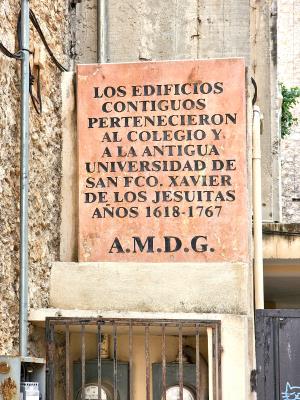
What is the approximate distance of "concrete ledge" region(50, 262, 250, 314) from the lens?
313 inches

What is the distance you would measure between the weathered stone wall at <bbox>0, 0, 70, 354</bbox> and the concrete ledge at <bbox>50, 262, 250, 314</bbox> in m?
0.29

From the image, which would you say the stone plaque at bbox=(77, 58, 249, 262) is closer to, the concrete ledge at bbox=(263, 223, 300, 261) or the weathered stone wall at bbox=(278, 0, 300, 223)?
the concrete ledge at bbox=(263, 223, 300, 261)

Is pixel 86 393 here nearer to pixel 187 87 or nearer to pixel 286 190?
pixel 187 87

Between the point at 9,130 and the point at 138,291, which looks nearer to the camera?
the point at 9,130

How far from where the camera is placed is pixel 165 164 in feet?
26.8

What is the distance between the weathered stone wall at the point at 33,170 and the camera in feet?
23.4

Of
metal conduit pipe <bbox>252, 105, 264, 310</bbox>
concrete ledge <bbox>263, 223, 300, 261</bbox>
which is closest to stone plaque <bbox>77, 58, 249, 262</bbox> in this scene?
metal conduit pipe <bbox>252, 105, 264, 310</bbox>

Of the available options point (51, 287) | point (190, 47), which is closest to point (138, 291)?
point (51, 287)

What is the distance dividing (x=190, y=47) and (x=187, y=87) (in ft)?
5.03

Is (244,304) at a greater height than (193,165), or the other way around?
(193,165)

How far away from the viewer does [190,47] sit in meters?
9.70

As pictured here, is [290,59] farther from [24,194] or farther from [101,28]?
[24,194]

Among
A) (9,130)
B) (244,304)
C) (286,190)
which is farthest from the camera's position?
(286,190)

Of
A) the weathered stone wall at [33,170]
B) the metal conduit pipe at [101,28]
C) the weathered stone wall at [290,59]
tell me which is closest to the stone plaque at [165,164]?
the weathered stone wall at [33,170]
